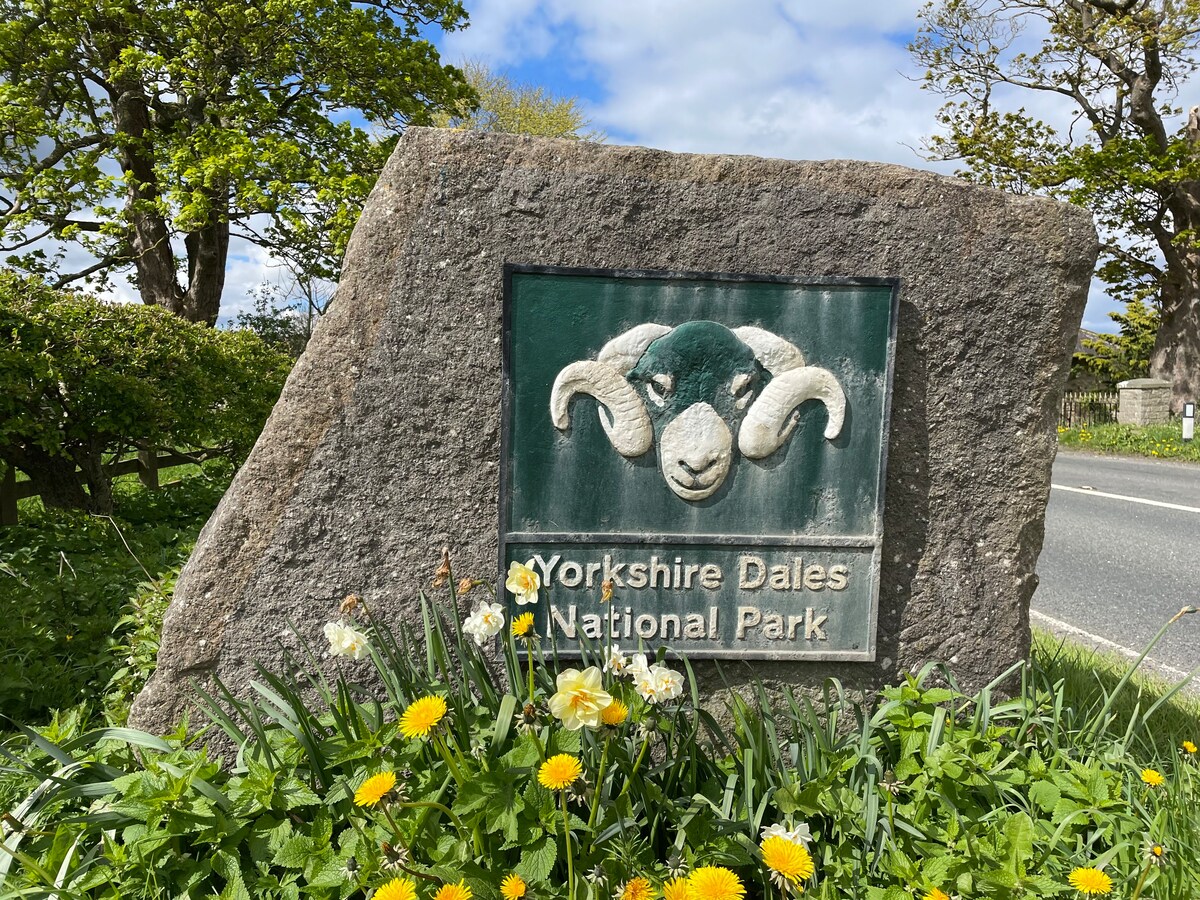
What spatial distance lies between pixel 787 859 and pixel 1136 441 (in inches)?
577

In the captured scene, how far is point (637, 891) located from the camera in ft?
4.64

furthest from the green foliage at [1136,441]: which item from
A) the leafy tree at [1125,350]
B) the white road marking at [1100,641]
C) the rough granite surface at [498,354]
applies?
the rough granite surface at [498,354]

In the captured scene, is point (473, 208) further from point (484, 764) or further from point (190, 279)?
point (190, 279)

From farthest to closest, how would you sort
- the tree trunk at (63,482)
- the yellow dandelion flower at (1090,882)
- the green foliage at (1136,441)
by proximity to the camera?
the green foliage at (1136,441)
the tree trunk at (63,482)
the yellow dandelion flower at (1090,882)

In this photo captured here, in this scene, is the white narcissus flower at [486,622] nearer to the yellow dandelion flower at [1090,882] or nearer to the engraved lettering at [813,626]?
the engraved lettering at [813,626]

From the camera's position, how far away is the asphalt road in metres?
4.11

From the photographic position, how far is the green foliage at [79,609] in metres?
2.64

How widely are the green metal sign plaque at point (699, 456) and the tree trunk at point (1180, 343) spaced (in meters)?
15.8

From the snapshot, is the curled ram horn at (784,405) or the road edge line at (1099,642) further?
the road edge line at (1099,642)

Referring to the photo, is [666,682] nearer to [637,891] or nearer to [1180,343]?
[637,891]

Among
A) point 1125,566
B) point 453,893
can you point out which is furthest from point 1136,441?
point 453,893

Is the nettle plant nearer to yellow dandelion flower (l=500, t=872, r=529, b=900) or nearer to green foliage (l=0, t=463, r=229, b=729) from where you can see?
yellow dandelion flower (l=500, t=872, r=529, b=900)

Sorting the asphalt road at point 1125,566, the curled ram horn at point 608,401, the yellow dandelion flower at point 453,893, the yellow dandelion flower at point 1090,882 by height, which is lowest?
the asphalt road at point 1125,566

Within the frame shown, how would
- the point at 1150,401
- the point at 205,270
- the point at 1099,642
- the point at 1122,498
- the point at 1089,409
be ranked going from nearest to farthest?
the point at 1099,642 < the point at 1122,498 < the point at 205,270 < the point at 1150,401 < the point at 1089,409
